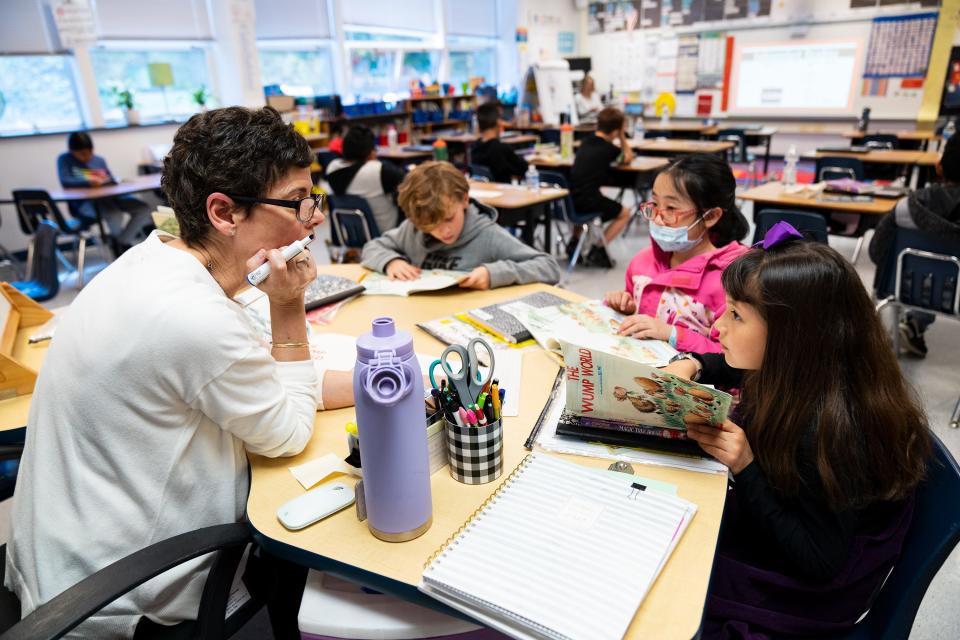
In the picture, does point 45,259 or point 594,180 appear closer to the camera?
point 45,259

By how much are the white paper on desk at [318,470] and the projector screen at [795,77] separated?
9299 mm

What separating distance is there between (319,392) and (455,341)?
1.38 ft

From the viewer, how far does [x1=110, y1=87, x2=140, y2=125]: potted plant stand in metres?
6.16

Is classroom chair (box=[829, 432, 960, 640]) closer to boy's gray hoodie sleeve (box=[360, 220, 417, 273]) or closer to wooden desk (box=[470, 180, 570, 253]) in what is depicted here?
boy's gray hoodie sleeve (box=[360, 220, 417, 273])

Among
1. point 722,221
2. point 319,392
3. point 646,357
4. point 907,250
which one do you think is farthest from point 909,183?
point 319,392

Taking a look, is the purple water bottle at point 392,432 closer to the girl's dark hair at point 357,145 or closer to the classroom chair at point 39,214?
the girl's dark hair at point 357,145

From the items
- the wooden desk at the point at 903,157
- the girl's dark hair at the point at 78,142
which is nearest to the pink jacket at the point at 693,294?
the wooden desk at the point at 903,157

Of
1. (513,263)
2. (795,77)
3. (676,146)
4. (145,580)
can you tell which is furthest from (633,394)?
(795,77)

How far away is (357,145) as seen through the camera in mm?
3977

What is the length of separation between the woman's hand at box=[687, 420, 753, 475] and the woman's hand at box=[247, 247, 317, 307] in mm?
814

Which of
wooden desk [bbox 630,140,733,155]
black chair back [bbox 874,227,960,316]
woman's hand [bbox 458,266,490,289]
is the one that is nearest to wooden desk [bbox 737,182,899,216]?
black chair back [bbox 874,227,960,316]

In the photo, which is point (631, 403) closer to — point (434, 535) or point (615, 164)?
point (434, 535)

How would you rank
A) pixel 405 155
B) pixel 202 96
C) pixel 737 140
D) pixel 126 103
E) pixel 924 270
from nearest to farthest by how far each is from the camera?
1. pixel 924 270
2. pixel 126 103
3. pixel 405 155
4. pixel 202 96
5. pixel 737 140

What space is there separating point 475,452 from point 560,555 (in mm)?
237
